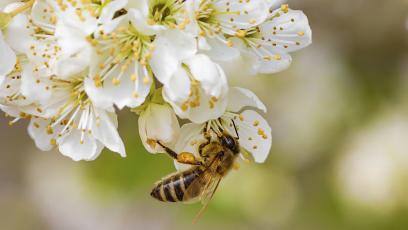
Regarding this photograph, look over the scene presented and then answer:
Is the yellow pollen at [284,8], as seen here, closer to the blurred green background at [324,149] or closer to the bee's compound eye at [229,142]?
the bee's compound eye at [229,142]

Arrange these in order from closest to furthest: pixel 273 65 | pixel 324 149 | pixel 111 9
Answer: pixel 111 9
pixel 273 65
pixel 324 149

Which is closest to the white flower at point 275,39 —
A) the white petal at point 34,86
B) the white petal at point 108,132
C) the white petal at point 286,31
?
the white petal at point 286,31

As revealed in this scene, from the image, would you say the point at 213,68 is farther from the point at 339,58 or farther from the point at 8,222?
the point at 8,222

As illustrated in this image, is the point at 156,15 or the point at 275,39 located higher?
the point at 156,15

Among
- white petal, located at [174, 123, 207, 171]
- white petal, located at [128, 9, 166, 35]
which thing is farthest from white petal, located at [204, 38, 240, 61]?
white petal, located at [174, 123, 207, 171]

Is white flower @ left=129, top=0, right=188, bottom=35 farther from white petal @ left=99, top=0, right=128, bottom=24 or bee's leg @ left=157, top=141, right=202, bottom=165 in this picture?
bee's leg @ left=157, top=141, right=202, bottom=165

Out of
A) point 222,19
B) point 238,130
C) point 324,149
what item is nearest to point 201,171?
point 238,130

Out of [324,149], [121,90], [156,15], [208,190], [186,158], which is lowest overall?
[324,149]

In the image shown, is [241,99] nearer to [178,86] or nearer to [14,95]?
[178,86]
